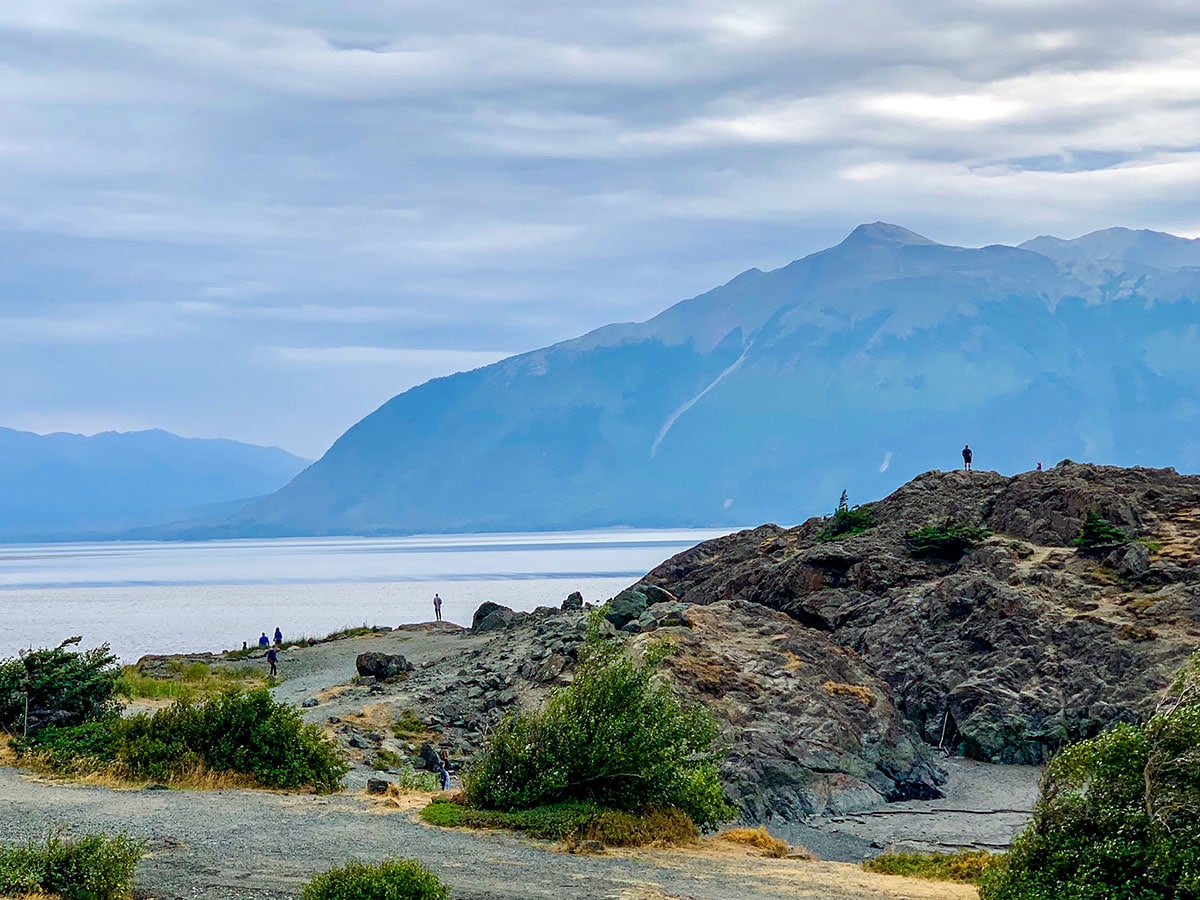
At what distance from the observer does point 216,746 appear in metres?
26.3

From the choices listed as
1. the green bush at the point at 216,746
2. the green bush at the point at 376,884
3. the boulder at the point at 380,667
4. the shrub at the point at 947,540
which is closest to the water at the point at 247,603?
the boulder at the point at 380,667

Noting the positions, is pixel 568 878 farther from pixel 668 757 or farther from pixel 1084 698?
pixel 1084 698

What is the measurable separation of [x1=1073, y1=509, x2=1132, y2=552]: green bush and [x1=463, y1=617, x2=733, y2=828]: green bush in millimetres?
29091

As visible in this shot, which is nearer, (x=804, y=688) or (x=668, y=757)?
(x=668, y=757)

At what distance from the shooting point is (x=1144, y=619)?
141 feet

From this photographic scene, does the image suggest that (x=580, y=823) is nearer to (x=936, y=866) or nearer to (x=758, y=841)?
(x=758, y=841)

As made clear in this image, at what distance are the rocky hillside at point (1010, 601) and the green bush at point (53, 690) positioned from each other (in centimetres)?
2246

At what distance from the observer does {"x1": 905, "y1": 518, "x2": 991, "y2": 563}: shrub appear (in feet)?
167

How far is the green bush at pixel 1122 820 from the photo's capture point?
15445mm

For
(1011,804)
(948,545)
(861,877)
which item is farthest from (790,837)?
(948,545)

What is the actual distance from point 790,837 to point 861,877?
30.4ft

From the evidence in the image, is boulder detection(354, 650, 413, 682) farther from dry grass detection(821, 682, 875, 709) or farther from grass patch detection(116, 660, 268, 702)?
dry grass detection(821, 682, 875, 709)

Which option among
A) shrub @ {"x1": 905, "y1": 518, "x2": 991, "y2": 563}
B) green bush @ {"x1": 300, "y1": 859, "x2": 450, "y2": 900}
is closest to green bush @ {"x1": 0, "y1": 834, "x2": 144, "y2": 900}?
green bush @ {"x1": 300, "y1": 859, "x2": 450, "y2": 900}

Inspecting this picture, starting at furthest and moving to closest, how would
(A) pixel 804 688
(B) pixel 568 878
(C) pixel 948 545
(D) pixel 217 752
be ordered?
(C) pixel 948 545 → (A) pixel 804 688 → (D) pixel 217 752 → (B) pixel 568 878
